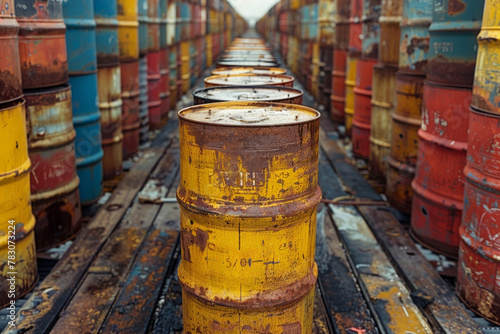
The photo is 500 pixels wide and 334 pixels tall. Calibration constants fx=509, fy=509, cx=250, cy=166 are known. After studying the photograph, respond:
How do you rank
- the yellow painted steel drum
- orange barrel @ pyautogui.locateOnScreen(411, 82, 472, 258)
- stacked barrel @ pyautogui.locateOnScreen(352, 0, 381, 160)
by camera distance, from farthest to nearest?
stacked barrel @ pyautogui.locateOnScreen(352, 0, 381, 160)
the yellow painted steel drum
orange barrel @ pyautogui.locateOnScreen(411, 82, 472, 258)

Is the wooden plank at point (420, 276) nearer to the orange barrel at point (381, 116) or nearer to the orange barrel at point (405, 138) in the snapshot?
the orange barrel at point (405, 138)

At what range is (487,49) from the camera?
135 inches

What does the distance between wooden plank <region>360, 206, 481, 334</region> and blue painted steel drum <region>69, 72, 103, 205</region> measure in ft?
9.92

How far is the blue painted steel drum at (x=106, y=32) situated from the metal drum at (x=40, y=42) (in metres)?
1.77

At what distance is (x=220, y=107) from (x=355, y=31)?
6035mm

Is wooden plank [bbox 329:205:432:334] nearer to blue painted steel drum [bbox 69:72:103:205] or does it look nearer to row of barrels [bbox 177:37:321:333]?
row of barrels [bbox 177:37:321:333]

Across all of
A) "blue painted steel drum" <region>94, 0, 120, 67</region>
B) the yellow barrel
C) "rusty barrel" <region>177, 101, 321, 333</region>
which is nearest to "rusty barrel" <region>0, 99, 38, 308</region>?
"rusty barrel" <region>177, 101, 321, 333</region>

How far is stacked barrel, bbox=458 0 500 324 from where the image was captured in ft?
11.1

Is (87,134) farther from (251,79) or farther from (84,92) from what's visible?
(251,79)

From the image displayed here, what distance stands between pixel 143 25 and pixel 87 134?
3468 millimetres

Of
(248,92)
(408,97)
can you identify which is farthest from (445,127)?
(248,92)

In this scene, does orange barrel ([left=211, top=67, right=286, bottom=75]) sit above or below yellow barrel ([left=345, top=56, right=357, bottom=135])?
above

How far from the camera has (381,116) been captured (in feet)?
22.3

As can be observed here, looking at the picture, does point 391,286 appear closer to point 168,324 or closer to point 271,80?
point 168,324
